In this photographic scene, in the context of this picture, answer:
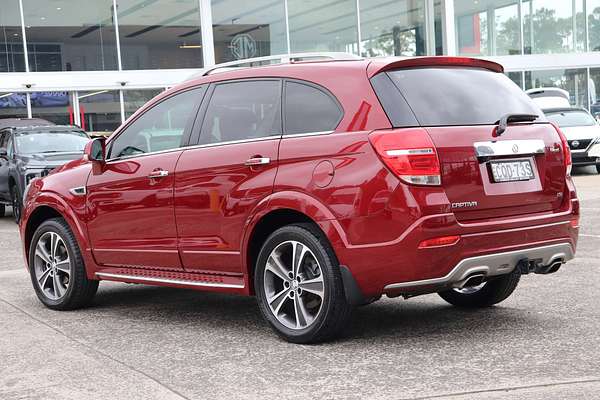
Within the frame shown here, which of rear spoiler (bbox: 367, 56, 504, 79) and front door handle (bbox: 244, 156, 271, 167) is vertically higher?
rear spoiler (bbox: 367, 56, 504, 79)

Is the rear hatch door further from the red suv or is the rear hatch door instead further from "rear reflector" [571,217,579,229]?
"rear reflector" [571,217,579,229]

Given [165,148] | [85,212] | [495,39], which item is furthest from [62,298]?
[495,39]

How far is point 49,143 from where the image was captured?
1616 centimetres

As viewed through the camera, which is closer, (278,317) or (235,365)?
(235,365)

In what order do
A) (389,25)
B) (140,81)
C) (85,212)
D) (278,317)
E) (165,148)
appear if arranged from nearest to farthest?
(278,317)
(165,148)
(85,212)
(140,81)
(389,25)

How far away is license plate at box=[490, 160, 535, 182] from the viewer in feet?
17.1

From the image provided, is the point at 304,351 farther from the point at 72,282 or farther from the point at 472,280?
the point at 72,282

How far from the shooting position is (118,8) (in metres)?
27.9

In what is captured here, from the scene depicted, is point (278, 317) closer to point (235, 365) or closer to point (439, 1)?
point (235, 365)

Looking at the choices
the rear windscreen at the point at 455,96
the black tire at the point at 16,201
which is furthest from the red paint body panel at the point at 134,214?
the black tire at the point at 16,201

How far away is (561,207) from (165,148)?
266cm

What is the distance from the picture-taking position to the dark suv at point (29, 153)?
15156 mm

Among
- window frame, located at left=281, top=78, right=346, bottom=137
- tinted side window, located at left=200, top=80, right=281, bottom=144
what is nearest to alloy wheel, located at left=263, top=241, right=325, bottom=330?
window frame, located at left=281, top=78, right=346, bottom=137

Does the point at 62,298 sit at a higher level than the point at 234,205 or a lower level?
lower
